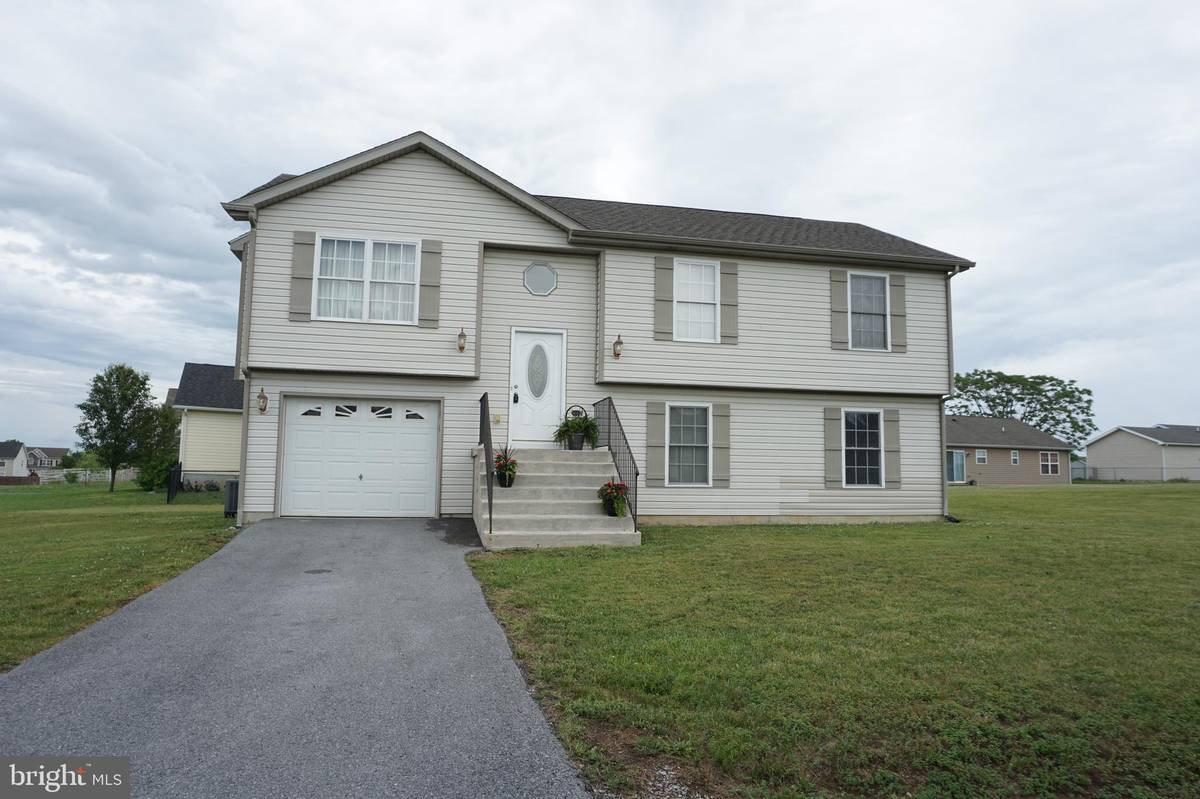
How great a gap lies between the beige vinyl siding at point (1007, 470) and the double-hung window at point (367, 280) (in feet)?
121

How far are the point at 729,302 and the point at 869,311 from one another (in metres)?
2.93

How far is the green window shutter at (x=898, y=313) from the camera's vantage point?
1339 cm

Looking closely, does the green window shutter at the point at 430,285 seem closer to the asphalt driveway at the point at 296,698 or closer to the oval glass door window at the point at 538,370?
the oval glass door window at the point at 538,370

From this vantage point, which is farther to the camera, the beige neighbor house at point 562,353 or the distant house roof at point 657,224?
the distant house roof at point 657,224

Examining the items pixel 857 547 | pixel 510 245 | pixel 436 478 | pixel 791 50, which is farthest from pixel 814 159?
pixel 436 478

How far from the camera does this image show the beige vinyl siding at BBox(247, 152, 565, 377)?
443 inches

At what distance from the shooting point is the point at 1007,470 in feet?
134

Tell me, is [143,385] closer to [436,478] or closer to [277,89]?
[277,89]

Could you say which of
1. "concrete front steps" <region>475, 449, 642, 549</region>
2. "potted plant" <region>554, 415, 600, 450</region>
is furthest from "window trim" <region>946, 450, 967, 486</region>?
"concrete front steps" <region>475, 449, 642, 549</region>

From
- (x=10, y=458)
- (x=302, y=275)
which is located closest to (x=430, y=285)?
(x=302, y=275)

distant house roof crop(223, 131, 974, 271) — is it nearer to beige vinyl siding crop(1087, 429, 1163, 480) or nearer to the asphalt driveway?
the asphalt driveway

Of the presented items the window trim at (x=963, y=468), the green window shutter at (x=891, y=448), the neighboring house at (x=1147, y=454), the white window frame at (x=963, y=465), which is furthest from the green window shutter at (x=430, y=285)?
the neighboring house at (x=1147, y=454)

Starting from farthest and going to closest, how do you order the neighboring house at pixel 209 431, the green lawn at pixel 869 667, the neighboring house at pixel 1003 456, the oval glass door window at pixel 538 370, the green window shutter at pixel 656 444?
1. the neighboring house at pixel 1003 456
2. the neighboring house at pixel 209 431
3. the green window shutter at pixel 656 444
4. the oval glass door window at pixel 538 370
5. the green lawn at pixel 869 667

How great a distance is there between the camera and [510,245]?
39.9 feet
